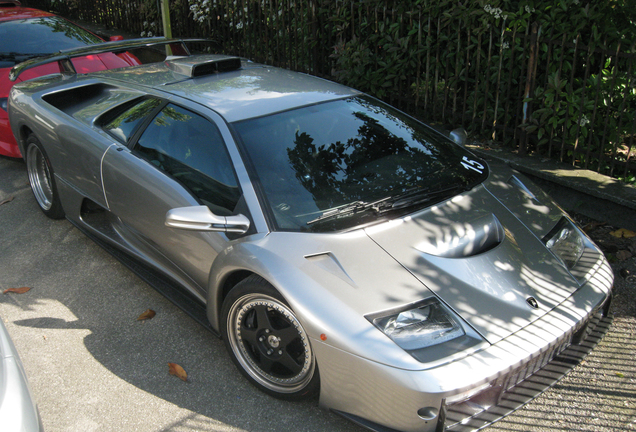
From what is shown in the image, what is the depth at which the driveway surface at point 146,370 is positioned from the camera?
275 centimetres

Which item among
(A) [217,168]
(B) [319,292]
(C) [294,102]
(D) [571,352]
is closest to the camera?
(B) [319,292]

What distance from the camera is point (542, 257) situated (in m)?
2.85

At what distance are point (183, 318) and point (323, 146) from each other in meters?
1.44

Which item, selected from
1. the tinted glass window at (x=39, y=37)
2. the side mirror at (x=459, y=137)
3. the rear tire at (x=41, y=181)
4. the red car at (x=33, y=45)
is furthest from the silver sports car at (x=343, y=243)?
the tinted glass window at (x=39, y=37)

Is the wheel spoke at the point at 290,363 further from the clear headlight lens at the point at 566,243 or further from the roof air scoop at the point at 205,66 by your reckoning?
the roof air scoop at the point at 205,66

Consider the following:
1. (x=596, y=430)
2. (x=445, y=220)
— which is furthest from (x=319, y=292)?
(x=596, y=430)

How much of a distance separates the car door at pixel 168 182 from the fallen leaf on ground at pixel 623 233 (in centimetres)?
302

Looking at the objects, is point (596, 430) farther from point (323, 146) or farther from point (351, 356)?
point (323, 146)

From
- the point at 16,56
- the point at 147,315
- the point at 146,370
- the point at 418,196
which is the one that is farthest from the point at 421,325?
the point at 16,56

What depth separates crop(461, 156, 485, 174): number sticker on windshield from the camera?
3.43 metres

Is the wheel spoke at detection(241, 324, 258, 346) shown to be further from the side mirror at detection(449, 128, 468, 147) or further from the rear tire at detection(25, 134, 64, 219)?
the rear tire at detection(25, 134, 64, 219)

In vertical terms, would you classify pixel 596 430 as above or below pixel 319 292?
below

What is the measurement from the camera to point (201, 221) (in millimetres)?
2730

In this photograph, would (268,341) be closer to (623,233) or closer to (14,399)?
(14,399)
